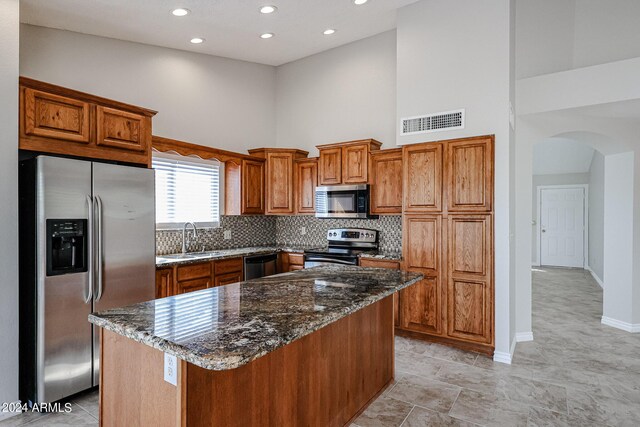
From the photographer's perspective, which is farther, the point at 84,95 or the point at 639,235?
the point at 639,235

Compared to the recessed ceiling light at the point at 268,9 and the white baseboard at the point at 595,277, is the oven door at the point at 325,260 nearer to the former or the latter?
the recessed ceiling light at the point at 268,9

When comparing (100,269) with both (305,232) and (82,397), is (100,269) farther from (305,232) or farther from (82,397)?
(305,232)

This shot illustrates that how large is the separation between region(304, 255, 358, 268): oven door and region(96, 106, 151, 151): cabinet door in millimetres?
2406

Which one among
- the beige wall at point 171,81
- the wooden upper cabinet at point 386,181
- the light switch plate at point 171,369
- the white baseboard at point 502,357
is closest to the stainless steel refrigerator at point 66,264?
the beige wall at point 171,81

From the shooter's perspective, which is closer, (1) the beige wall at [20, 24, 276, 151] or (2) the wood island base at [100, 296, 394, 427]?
(2) the wood island base at [100, 296, 394, 427]

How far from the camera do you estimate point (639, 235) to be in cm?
450

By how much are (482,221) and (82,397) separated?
3818 millimetres

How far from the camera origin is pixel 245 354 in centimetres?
125

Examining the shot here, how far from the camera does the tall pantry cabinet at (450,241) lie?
360cm

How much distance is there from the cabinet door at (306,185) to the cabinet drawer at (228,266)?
125 cm

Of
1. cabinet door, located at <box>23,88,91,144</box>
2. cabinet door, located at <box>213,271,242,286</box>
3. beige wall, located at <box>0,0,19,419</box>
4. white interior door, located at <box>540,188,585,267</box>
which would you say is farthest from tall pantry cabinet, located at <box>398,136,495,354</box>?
white interior door, located at <box>540,188,585,267</box>

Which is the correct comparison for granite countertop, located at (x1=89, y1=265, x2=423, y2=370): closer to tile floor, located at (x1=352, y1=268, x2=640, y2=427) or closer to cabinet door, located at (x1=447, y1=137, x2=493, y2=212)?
tile floor, located at (x1=352, y1=268, x2=640, y2=427)

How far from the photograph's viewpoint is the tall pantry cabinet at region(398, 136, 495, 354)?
11.8 feet

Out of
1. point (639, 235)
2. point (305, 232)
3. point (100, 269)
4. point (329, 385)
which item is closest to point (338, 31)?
point (305, 232)
